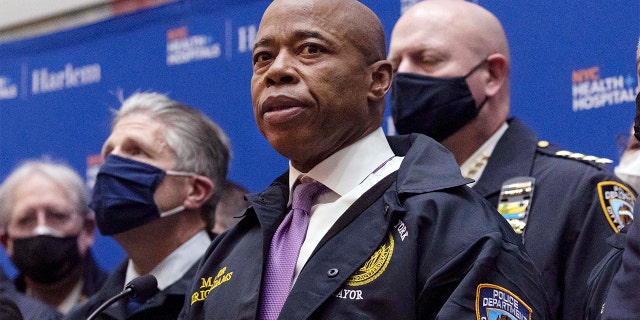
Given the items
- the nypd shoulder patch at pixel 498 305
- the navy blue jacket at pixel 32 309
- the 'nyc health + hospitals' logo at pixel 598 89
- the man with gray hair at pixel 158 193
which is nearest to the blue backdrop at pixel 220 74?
the 'nyc health + hospitals' logo at pixel 598 89

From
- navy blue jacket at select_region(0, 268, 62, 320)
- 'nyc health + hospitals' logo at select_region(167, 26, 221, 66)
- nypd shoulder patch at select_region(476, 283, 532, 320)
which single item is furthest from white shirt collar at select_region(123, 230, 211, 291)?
nypd shoulder patch at select_region(476, 283, 532, 320)

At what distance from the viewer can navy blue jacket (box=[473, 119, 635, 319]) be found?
10.7ft

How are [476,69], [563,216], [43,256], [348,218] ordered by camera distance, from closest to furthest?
[348,218] < [563,216] < [476,69] < [43,256]

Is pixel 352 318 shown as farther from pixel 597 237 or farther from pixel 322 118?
pixel 597 237

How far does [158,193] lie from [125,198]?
0.13 metres

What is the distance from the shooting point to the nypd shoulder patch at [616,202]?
10.9ft

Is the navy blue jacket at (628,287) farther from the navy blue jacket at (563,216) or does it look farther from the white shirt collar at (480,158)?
the white shirt collar at (480,158)

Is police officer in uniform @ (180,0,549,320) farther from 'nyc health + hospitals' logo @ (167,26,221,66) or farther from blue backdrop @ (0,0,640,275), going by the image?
'nyc health + hospitals' logo @ (167,26,221,66)

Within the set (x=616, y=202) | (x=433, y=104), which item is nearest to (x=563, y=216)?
(x=616, y=202)

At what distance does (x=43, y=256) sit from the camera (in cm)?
493

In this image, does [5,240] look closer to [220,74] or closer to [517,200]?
[220,74]

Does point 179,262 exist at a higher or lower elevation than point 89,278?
higher

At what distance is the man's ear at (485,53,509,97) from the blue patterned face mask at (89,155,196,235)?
1.29 meters

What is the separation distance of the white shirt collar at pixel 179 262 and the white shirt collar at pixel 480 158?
102cm
